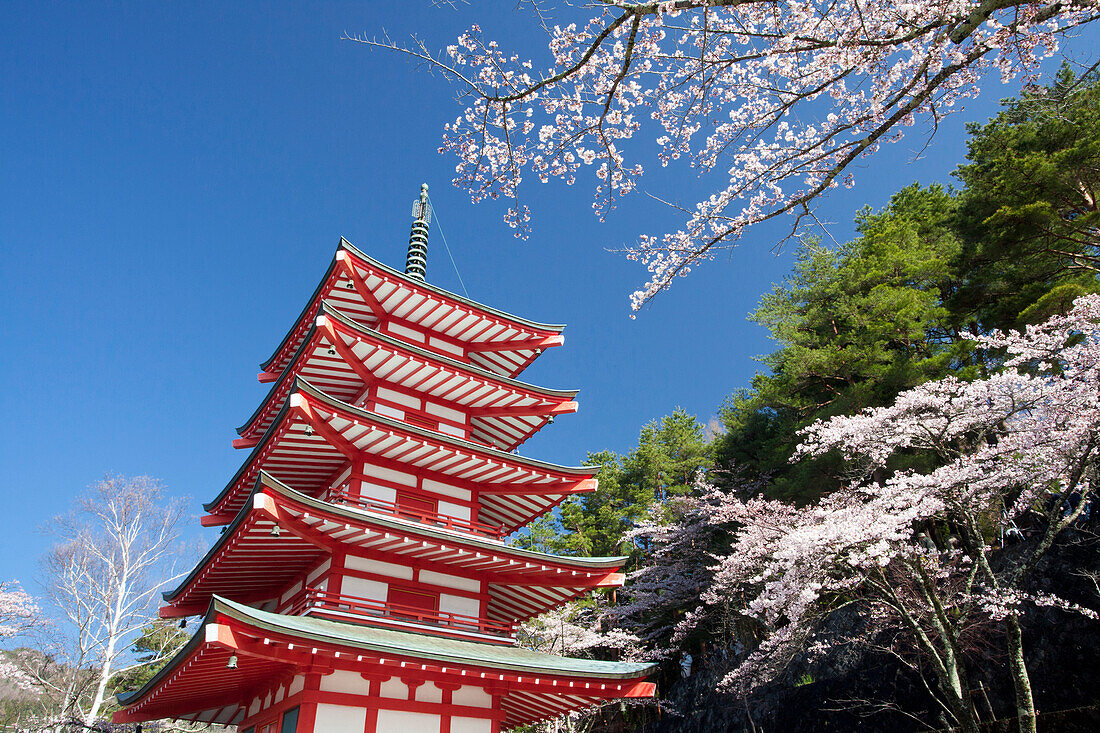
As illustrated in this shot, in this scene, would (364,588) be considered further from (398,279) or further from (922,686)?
(922,686)

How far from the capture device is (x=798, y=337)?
2245 cm

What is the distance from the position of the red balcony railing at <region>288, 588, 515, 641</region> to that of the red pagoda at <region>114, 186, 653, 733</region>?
3 cm

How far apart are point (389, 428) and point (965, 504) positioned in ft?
36.1

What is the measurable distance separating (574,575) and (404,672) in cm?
374

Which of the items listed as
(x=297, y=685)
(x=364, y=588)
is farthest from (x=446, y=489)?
(x=297, y=685)

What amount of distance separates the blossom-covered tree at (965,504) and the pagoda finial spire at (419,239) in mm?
10945

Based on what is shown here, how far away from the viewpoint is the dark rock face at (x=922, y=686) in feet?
37.6

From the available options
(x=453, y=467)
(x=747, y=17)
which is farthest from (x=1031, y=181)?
(x=453, y=467)

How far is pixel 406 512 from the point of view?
1141 cm

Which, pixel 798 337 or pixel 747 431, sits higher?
pixel 798 337

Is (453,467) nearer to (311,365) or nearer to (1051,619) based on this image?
(311,365)

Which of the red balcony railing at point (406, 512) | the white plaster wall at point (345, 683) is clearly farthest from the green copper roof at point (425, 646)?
the red balcony railing at point (406, 512)

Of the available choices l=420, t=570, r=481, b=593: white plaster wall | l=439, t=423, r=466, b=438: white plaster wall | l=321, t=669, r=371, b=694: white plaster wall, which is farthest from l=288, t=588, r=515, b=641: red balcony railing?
l=439, t=423, r=466, b=438: white plaster wall

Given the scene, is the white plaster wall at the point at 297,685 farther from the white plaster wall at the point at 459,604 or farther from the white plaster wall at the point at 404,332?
the white plaster wall at the point at 404,332
